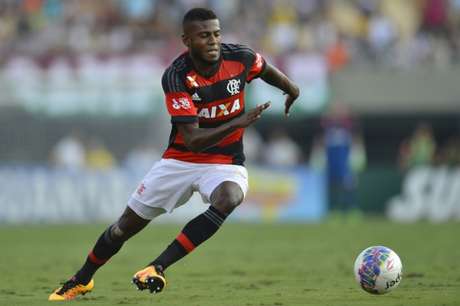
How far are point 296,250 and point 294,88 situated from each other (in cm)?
551

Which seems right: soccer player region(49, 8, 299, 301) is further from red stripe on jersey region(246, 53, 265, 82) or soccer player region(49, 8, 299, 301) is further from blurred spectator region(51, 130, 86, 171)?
blurred spectator region(51, 130, 86, 171)

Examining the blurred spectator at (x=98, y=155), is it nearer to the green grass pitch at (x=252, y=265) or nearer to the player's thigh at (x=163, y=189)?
the green grass pitch at (x=252, y=265)

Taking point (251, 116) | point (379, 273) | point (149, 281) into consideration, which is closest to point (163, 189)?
point (149, 281)

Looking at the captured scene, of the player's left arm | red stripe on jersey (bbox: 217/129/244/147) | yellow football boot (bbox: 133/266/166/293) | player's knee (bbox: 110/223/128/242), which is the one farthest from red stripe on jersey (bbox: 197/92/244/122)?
yellow football boot (bbox: 133/266/166/293)

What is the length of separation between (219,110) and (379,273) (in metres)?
2.09

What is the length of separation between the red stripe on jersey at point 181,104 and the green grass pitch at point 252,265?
1671mm

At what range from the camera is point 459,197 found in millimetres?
22531

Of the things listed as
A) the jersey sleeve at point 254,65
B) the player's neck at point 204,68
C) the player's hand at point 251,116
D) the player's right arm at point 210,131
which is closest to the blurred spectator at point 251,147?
the jersey sleeve at point 254,65

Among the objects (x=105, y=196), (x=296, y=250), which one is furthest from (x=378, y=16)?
(x=296, y=250)

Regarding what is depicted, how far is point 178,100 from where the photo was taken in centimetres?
875

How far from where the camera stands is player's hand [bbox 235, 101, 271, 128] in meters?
8.34

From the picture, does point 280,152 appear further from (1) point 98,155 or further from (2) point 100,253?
(2) point 100,253

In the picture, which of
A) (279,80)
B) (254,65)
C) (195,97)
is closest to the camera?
(195,97)

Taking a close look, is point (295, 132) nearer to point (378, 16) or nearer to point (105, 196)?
point (378, 16)
